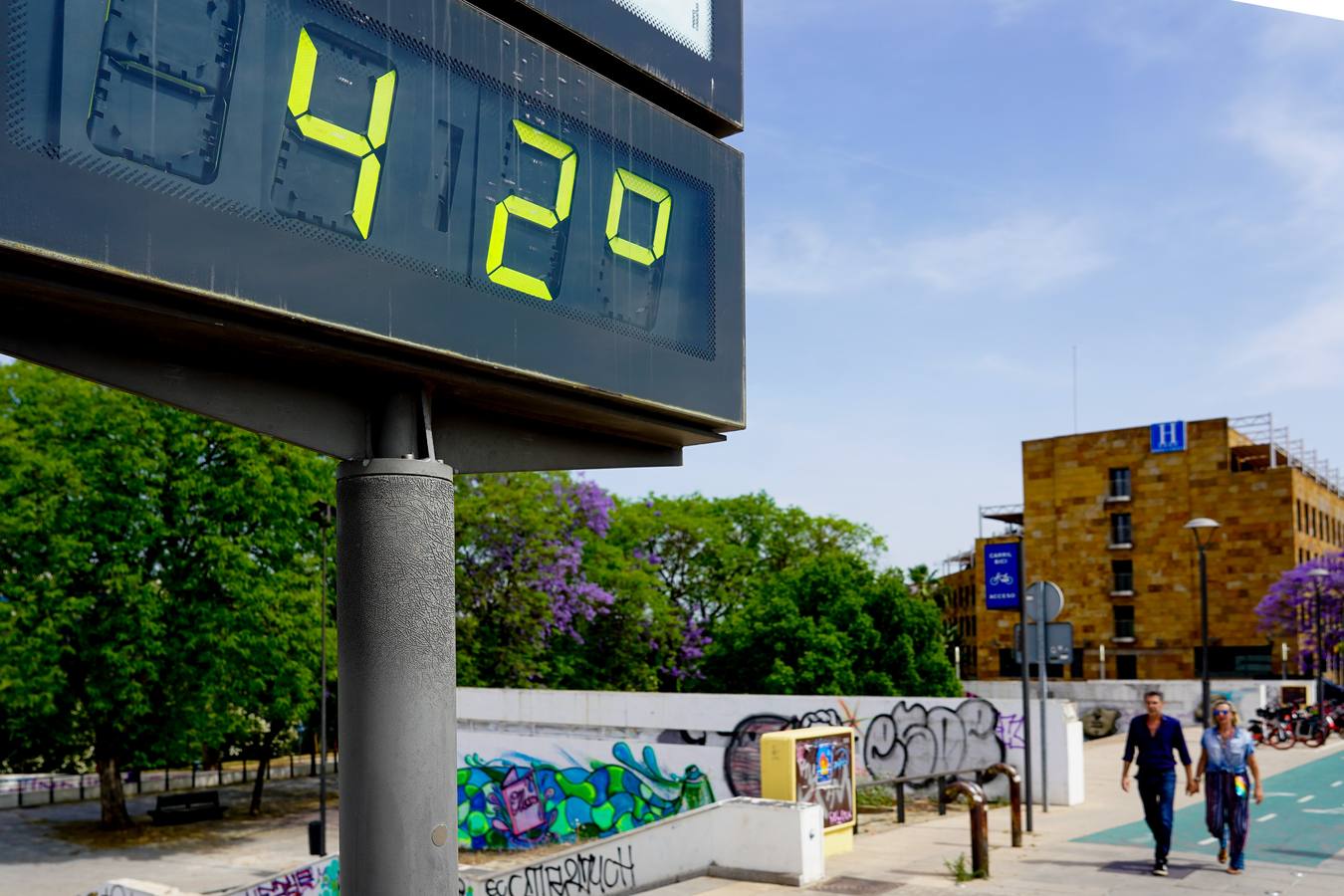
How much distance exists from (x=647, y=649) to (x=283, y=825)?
19546mm

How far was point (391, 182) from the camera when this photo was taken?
13.5 feet

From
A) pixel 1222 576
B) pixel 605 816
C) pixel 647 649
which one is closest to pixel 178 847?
pixel 605 816

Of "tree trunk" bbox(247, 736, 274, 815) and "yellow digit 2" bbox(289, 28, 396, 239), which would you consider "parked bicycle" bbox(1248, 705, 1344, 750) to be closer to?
"tree trunk" bbox(247, 736, 274, 815)

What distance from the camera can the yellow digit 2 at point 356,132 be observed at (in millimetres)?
3852

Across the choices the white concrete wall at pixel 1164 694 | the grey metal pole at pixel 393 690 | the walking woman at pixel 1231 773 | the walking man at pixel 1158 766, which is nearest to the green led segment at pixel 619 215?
the grey metal pole at pixel 393 690

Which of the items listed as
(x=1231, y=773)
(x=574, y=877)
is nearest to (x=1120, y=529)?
(x=574, y=877)

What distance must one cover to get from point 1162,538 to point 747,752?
164 feet

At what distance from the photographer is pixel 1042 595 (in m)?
17.8

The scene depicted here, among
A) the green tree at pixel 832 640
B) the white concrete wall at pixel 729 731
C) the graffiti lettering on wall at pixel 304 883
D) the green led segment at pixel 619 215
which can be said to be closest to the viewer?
the green led segment at pixel 619 215

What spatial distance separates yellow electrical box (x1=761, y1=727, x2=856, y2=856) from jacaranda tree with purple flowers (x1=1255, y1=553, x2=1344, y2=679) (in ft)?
146

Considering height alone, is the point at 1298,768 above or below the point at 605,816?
above

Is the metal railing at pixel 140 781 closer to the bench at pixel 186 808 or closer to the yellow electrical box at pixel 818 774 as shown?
the bench at pixel 186 808

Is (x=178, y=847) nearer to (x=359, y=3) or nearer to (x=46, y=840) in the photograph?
(x=46, y=840)

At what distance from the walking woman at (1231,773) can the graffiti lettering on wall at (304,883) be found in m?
15.3
